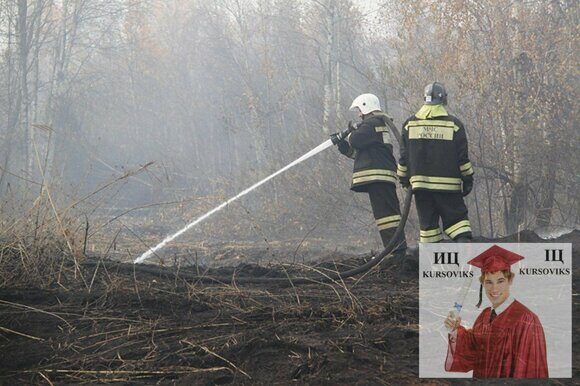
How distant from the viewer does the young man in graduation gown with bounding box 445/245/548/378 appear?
314 cm

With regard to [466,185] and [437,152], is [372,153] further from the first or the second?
[466,185]

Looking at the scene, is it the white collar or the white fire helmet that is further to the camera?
the white fire helmet

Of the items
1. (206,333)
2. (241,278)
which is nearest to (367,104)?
(241,278)

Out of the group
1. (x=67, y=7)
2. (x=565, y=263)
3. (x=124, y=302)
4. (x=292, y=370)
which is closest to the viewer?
(x=292, y=370)

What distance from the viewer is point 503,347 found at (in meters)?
3.24

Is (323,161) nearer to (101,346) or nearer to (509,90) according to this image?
(509,90)

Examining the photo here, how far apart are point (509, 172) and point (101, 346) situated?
896 cm

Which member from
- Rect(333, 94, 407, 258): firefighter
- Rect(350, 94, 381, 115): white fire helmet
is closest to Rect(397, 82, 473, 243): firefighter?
Rect(333, 94, 407, 258): firefighter

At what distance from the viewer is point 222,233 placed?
18094 mm

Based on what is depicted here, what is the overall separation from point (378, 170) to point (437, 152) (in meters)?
1.13

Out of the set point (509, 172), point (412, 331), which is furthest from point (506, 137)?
point (412, 331)

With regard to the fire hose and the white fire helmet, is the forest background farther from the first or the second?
the white fire helmet

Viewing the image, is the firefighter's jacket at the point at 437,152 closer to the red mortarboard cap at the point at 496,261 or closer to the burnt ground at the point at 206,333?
the burnt ground at the point at 206,333

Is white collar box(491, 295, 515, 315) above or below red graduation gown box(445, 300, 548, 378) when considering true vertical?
above
